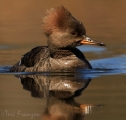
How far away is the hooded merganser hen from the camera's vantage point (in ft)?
43.0

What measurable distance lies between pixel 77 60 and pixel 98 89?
2.02m

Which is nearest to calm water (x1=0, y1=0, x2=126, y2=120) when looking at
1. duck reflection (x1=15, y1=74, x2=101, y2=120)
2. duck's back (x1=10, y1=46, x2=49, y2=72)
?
duck reflection (x1=15, y1=74, x2=101, y2=120)

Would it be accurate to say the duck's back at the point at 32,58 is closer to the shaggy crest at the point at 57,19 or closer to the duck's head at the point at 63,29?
the duck's head at the point at 63,29

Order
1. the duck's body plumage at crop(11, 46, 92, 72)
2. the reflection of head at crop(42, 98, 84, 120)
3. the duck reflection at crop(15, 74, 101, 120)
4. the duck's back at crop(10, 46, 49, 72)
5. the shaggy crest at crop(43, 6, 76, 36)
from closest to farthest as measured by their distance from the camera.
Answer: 1. the reflection of head at crop(42, 98, 84, 120)
2. the duck reflection at crop(15, 74, 101, 120)
3. the shaggy crest at crop(43, 6, 76, 36)
4. the duck's body plumage at crop(11, 46, 92, 72)
5. the duck's back at crop(10, 46, 49, 72)

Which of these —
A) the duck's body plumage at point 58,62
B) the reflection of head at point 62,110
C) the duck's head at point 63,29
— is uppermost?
the duck's head at point 63,29

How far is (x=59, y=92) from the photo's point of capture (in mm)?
11242

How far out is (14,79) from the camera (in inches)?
511

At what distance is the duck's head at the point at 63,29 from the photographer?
13070 mm

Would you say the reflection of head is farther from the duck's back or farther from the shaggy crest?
the duck's back

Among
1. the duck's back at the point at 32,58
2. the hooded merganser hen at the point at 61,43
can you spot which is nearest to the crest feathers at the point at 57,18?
the hooded merganser hen at the point at 61,43

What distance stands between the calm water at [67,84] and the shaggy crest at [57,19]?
3.47 ft

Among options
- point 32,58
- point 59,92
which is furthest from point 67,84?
point 32,58

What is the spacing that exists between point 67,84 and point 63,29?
163 cm

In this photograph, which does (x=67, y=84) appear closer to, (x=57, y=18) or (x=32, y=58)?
(x=57, y=18)
